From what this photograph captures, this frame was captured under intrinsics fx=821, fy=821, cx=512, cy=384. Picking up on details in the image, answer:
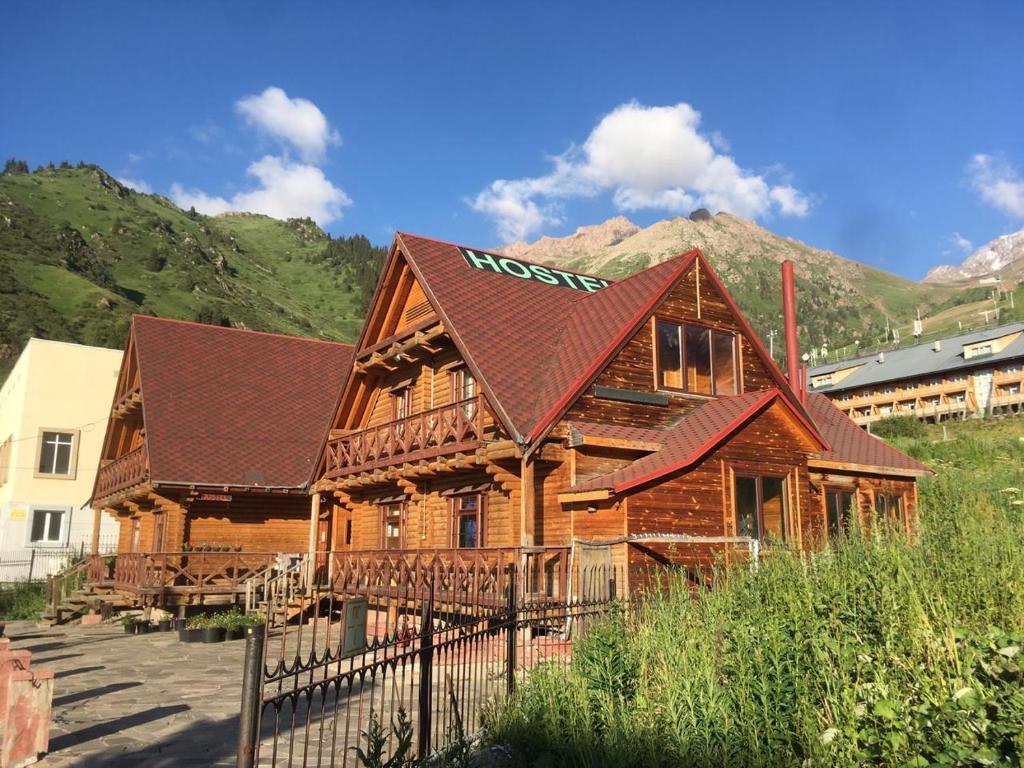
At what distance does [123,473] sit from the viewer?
27047mm

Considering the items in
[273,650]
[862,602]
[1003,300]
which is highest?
[1003,300]

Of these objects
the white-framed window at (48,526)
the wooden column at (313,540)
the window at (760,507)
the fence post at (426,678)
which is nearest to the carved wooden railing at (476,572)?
the wooden column at (313,540)

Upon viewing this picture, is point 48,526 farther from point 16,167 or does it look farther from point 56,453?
point 16,167

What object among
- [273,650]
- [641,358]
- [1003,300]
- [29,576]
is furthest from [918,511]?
[1003,300]

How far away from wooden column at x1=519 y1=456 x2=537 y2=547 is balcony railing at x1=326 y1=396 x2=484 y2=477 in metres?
1.34

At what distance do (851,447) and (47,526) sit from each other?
31116 millimetres

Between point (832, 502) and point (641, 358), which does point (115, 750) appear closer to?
point (641, 358)

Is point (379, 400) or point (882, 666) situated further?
point (379, 400)

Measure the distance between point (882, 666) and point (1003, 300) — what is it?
14432 centimetres

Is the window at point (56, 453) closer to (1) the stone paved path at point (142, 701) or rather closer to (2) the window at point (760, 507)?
(1) the stone paved path at point (142, 701)

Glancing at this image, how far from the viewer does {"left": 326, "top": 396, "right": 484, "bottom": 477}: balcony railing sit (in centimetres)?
1755

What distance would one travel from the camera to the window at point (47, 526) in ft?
110

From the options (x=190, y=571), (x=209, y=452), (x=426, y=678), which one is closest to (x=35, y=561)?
(x=209, y=452)

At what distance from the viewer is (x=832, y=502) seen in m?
20.8
